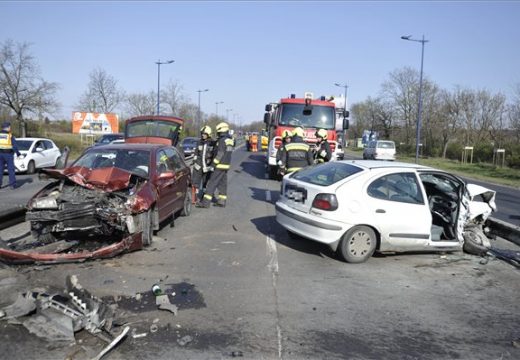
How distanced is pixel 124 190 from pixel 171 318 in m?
2.71

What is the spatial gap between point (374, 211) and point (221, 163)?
4.82 meters

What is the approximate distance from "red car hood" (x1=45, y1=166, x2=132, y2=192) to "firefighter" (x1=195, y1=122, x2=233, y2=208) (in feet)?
13.2

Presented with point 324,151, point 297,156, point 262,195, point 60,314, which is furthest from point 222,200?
point 60,314

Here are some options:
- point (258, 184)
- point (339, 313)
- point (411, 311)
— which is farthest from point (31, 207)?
point (258, 184)

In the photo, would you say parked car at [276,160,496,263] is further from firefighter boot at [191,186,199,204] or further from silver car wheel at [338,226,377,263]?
firefighter boot at [191,186,199,204]

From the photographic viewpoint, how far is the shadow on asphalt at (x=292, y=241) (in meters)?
7.34

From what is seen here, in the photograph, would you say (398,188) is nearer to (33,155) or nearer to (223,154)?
(223,154)

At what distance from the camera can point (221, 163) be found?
10.8 metres

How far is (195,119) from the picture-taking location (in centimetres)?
7194

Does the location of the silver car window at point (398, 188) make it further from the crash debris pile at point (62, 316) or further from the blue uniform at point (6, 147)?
the blue uniform at point (6, 147)

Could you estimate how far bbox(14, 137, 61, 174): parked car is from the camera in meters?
17.3

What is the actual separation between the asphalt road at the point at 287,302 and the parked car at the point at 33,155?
34.0 feet

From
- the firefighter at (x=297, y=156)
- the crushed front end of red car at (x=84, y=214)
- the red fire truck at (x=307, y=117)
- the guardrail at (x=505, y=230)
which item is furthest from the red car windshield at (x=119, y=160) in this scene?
the red fire truck at (x=307, y=117)

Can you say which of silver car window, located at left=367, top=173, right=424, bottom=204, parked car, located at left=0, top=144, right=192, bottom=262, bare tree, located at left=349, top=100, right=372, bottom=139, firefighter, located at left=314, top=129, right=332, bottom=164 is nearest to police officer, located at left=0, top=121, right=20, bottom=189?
parked car, located at left=0, top=144, right=192, bottom=262
